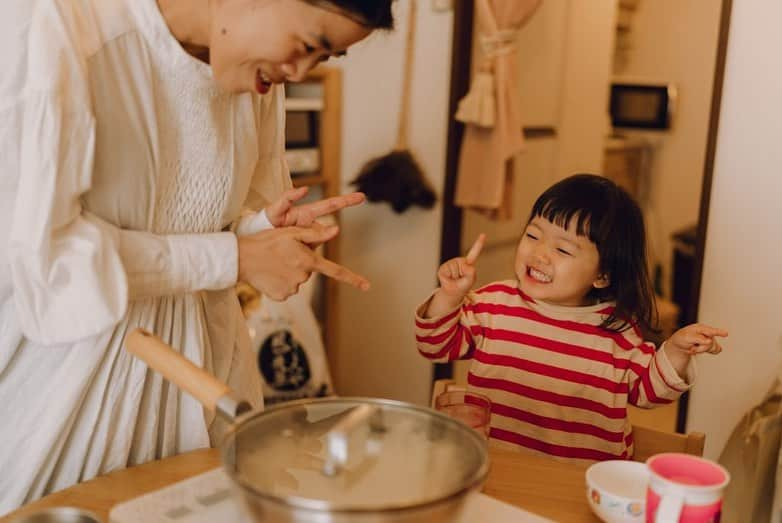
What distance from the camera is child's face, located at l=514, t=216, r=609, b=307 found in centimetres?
155

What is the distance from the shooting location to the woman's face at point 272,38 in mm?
985

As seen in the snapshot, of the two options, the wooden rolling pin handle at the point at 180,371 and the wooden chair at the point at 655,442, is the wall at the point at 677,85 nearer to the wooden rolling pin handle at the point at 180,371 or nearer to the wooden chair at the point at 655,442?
the wooden chair at the point at 655,442

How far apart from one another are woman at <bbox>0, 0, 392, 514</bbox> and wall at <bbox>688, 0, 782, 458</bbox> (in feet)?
4.41

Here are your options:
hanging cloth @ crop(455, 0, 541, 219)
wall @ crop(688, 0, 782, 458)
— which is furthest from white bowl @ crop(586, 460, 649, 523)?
hanging cloth @ crop(455, 0, 541, 219)

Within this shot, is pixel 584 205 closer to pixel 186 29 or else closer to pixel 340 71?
pixel 186 29

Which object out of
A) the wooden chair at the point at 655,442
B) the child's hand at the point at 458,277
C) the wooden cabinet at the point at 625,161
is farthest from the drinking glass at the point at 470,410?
the wooden cabinet at the point at 625,161

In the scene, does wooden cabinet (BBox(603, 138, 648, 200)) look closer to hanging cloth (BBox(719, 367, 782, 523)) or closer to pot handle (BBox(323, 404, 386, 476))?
hanging cloth (BBox(719, 367, 782, 523))

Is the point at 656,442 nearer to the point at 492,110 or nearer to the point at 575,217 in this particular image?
the point at 575,217

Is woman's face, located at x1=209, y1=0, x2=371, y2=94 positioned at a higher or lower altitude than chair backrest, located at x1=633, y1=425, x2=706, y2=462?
higher

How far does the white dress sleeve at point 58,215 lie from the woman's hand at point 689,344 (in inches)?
34.9

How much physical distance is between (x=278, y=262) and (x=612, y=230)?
736 mm

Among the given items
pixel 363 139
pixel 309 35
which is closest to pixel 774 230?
pixel 363 139

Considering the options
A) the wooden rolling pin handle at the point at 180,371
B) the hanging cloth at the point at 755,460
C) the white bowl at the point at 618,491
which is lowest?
the hanging cloth at the point at 755,460

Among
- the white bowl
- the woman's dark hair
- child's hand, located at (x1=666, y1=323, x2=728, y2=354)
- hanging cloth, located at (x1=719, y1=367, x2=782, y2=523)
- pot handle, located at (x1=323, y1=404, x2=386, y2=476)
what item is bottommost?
hanging cloth, located at (x1=719, y1=367, x2=782, y2=523)
